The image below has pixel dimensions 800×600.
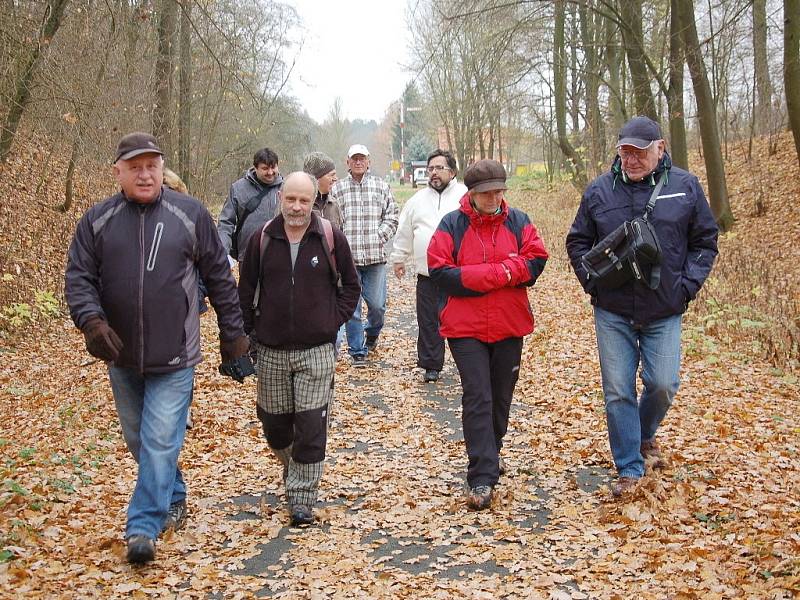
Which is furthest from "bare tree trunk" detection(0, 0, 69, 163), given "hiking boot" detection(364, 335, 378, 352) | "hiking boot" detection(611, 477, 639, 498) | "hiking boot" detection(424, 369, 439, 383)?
"hiking boot" detection(611, 477, 639, 498)

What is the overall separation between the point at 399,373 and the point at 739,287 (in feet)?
18.5

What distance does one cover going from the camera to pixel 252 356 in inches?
226

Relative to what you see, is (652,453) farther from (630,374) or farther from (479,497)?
(479,497)

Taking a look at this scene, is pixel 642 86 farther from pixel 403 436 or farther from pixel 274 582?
pixel 274 582

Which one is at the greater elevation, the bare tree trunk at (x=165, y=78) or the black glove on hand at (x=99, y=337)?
the bare tree trunk at (x=165, y=78)

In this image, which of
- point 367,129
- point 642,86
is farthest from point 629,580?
point 367,129

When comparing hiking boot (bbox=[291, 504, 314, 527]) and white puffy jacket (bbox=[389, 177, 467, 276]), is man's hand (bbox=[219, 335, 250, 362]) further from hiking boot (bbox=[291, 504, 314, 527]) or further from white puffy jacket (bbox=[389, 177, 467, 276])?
white puffy jacket (bbox=[389, 177, 467, 276])

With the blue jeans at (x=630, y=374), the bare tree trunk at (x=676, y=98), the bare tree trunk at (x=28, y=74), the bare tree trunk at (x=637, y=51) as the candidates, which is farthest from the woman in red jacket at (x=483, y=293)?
the bare tree trunk at (x=637, y=51)

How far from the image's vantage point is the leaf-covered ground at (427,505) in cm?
464

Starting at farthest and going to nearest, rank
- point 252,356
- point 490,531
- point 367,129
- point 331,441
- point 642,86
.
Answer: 1. point 367,129
2. point 642,86
3. point 331,441
4. point 252,356
5. point 490,531

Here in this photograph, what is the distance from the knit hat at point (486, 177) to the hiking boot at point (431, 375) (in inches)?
166

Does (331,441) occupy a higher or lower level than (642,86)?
lower

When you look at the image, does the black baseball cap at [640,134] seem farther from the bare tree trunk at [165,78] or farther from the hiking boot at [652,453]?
the bare tree trunk at [165,78]

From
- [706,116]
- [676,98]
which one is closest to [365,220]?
[676,98]
